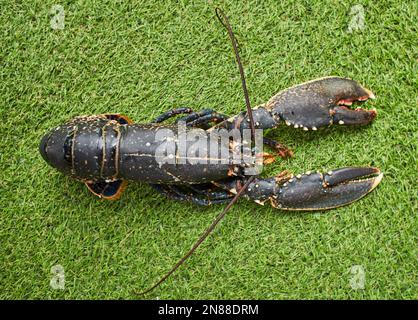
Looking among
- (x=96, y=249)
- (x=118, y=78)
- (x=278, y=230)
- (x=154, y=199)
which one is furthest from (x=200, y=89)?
(x=96, y=249)

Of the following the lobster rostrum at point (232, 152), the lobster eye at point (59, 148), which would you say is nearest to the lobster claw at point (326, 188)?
the lobster rostrum at point (232, 152)

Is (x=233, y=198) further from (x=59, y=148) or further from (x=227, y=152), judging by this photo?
(x=59, y=148)

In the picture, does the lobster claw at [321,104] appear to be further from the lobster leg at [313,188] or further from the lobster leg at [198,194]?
the lobster leg at [198,194]

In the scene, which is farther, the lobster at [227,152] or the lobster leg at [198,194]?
the lobster leg at [198,194]

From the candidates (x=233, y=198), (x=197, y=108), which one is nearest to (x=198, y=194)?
(x=233, y=198)

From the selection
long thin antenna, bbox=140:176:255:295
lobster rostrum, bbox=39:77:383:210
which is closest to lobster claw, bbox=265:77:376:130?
lobster rostrum, bbox=39:77:383:210

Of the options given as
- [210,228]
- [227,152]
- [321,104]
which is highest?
[321,104]
